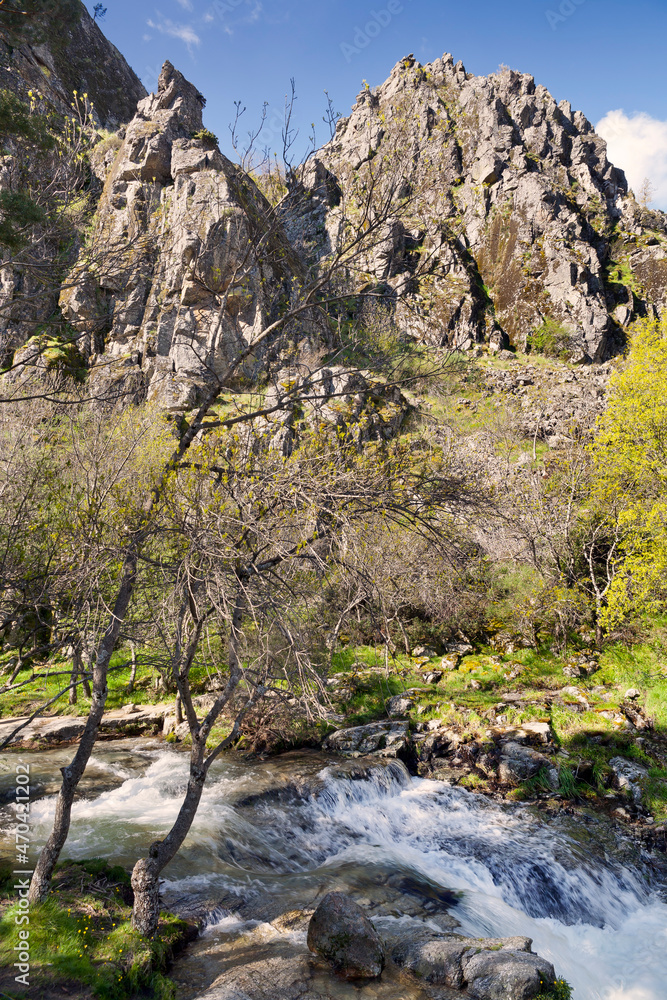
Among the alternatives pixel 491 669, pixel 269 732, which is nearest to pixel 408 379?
pixel 269 732

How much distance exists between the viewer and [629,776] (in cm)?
1102

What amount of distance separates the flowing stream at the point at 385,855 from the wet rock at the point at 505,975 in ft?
3.86

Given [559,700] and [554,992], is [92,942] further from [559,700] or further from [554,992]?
[559,700]

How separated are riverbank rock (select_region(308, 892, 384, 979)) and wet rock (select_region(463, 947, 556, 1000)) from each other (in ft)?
3.68

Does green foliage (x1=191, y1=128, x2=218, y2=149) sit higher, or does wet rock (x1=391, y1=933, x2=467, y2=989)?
green foliage (x1=191, y1=128, x2=218, y2=149)

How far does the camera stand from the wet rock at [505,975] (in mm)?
5488

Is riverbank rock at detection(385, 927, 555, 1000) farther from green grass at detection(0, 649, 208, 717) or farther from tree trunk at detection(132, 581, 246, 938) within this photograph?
green grass at detection(0, 649, 208, 717)

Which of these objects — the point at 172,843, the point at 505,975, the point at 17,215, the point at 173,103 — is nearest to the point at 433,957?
the point at 505,975

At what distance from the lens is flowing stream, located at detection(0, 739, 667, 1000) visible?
7422 millimetres

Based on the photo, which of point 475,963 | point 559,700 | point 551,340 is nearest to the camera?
point 475,963

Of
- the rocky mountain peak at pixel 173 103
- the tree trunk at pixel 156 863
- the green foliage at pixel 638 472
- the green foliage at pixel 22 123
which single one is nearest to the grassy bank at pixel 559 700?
the green foliage at pixel 638 472

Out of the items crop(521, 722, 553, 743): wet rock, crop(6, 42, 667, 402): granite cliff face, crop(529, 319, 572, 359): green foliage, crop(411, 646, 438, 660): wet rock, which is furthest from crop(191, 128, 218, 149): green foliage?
crop(521, 722, 553, 743): wet rock

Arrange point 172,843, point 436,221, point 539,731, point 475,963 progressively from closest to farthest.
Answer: point 436,221, point 475,963, point 172,843, point 539,731

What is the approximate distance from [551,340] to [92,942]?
51.5m
